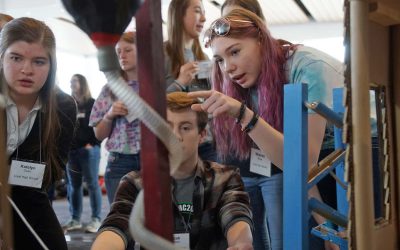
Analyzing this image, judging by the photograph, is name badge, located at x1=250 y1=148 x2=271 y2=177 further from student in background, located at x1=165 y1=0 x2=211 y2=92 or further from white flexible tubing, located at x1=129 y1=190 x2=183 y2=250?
white flexible tubing, located at x1=129 y1=190 x2=183 y2=250

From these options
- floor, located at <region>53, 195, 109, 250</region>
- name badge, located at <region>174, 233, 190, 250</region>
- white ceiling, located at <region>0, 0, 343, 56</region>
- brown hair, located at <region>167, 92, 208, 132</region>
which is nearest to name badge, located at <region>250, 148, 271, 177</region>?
brown hair, located at <region>167, 92, 208, 132</region>

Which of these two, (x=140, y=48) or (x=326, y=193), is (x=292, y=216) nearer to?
(x=140, y=48)

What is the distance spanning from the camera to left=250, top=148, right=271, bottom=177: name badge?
1.23 metres

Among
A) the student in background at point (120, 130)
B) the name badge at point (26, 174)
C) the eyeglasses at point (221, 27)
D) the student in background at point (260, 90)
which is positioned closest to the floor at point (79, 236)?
the student in background at point (120, 130)

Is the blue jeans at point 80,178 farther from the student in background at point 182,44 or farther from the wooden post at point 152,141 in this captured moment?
the wooden post at point 152,141

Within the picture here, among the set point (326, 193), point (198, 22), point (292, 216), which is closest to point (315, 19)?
point (198, 22)

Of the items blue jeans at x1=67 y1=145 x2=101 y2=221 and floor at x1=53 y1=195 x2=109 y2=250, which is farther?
blue jeans at x1=67 y1=145 x2=101 y2=221

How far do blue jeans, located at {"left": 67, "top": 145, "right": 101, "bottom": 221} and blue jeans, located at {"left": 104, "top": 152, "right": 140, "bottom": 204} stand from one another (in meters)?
1.93

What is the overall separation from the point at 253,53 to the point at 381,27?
0.54 metres

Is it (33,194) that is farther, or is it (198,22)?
(198,22)

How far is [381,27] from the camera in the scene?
23.1 inches

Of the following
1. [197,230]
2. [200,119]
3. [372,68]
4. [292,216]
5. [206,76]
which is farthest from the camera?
[206,76]

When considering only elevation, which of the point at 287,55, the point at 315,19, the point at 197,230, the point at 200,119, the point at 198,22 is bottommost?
the point at 197,230

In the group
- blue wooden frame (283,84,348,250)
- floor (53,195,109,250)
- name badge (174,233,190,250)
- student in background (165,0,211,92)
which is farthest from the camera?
floor (53,195,109,250)
